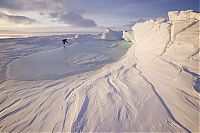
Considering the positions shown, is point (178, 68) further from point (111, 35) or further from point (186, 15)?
point (111, 35)

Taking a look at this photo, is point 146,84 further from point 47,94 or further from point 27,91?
point 27,91

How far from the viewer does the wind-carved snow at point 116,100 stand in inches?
148

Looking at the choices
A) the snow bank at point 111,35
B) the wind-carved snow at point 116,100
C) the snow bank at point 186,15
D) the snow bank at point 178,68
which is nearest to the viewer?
the wind-carved snow at point 116,100

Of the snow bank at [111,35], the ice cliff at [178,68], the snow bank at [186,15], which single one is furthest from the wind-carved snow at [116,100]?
the snow bank at [111,35]

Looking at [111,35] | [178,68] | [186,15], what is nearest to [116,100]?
[178,68]

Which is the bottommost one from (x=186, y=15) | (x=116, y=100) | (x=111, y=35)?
(x=116, y=100)

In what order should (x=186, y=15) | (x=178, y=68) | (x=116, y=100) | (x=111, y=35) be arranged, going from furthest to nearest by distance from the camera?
1. (x=111, y=35)
2. (x=186, y=15)
3. (x=178, y=68)
4. (x=116, y=100)

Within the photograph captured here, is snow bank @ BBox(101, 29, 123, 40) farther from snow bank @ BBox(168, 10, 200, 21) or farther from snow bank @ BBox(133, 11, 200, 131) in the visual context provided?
snow bank @ BBox(133, 11, 200, 131)

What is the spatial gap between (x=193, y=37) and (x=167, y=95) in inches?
130

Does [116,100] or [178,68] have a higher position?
[178,68]

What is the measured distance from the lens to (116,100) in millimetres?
4543

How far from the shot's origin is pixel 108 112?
4102 millimetres

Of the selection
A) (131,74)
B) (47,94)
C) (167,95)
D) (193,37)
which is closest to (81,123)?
(47,94)

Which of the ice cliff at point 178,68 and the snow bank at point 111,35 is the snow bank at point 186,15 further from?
the snow bank at point 111,35
